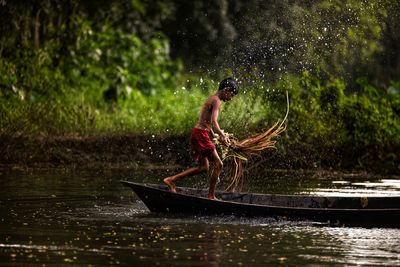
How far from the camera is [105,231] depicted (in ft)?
44.1

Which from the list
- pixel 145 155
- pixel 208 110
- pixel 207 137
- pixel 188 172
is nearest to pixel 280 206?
pixel 188 172

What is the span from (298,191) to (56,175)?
4696 millimetres

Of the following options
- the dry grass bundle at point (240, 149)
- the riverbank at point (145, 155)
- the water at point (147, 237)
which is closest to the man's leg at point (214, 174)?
the dry grass bundle at point (240, 149)

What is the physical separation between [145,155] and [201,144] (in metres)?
7.38

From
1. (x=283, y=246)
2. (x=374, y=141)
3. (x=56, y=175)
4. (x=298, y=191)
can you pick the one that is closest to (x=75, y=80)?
(x=56, y=175)

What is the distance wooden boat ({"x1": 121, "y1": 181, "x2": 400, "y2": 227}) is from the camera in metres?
14.4

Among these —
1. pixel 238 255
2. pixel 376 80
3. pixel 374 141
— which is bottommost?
pixel 238 255

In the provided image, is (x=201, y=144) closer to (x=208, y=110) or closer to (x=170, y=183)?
(x=208, y=110)

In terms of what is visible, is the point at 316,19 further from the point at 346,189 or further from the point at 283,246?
the point at 283,246

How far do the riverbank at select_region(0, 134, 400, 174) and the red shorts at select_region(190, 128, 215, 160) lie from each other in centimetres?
677

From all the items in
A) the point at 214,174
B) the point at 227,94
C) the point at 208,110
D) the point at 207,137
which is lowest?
the point at 214,174

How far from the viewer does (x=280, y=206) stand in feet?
48.3

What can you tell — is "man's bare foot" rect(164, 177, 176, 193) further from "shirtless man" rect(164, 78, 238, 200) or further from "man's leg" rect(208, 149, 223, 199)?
"man's leg" rect(208, 149, 223, 199)

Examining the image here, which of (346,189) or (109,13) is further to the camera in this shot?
(109,13)
